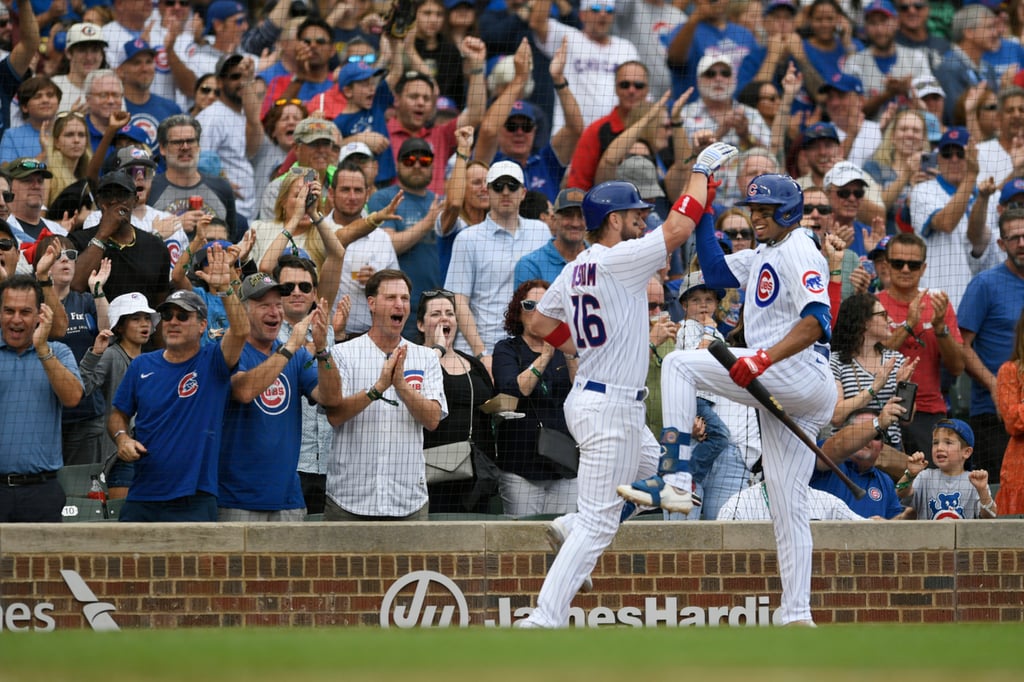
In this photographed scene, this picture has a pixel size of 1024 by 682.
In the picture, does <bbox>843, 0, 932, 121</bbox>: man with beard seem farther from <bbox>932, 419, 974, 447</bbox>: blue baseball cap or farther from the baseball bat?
the baseball bat

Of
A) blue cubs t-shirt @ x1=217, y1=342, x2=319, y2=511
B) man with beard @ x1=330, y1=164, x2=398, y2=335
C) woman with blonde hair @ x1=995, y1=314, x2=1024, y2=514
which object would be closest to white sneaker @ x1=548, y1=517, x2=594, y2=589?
blue cubs t-shirt @ x1=217, y1=342, x2=319, y2=511

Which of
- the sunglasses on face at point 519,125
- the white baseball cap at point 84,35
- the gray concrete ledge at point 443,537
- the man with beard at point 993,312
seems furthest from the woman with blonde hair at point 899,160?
the white baseball cap at point 84,35

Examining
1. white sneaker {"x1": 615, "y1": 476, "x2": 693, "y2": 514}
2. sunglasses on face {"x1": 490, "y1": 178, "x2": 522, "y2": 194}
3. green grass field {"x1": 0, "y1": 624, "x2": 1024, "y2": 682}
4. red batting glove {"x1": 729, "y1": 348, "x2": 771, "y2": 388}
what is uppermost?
sunglasses on face {"x1": 490, "y1": 178, "x2": 522, "y2": 194}

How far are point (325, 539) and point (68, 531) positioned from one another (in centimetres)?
136

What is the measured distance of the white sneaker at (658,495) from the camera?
682 centimetres

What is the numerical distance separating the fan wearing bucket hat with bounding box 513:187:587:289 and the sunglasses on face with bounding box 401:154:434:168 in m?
1.11

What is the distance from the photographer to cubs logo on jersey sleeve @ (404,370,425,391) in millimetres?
8695

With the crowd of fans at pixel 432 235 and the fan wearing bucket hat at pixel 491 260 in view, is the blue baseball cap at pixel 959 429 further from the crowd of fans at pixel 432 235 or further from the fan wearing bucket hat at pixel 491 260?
the fan wearing bucket hat at pixel 491 260

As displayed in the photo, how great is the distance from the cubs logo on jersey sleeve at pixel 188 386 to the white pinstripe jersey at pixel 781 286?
117 inches

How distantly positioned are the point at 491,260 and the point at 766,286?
3090mm

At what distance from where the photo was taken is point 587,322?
7.29m

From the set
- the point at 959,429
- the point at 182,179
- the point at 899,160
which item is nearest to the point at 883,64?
the point at 899,160

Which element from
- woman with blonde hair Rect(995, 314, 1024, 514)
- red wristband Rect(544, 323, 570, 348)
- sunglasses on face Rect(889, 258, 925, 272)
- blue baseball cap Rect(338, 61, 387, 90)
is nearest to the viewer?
red wristband Rect(544, 323, 570, 348)

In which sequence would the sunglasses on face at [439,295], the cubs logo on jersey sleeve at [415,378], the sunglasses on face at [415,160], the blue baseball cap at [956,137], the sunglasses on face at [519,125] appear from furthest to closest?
the blue baseball cap at [956,137] → the sunglasses on face at [519,125] → the sunglasses on face at [415,160] → the sunglasses on face at [439,295] → the cubs logo on jersey sleeve at [415,378]
